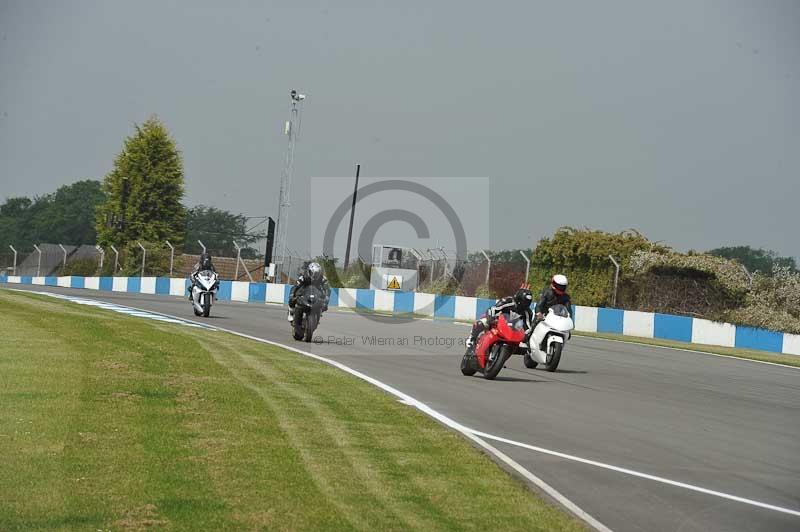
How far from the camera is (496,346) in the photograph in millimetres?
13266

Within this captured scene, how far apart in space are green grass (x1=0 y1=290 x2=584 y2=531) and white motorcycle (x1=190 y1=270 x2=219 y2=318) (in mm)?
12255

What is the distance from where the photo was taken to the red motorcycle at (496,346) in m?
13.0

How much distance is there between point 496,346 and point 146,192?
6048 cm

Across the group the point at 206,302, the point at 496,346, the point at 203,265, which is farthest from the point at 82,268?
the point at 496,346

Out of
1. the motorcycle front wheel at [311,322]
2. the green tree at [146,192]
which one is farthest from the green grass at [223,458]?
the green tree at [146,192]

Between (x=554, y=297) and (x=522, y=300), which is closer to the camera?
(x=522, y=300)

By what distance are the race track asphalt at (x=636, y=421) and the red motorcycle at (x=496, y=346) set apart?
9.7 inches

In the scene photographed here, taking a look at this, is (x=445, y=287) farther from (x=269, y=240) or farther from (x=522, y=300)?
(x=522, y=300)

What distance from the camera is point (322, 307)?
693 inches

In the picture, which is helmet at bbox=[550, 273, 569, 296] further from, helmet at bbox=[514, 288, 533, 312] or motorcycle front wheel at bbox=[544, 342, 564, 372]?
helmet at bbox=[514, 288, 533, 312]

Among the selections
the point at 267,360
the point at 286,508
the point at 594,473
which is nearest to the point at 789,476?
the point at 594,473

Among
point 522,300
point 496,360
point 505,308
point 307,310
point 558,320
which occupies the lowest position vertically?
point 496,360

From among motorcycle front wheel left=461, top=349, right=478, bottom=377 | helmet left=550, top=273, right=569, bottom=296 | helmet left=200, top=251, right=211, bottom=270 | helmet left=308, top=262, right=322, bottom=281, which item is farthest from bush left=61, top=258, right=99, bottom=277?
motorcycle front wheel left=461, top=349, right=478, bottom=377

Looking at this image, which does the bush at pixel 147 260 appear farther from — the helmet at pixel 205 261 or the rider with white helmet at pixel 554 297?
the rider with white helmet at pixel 554 297
